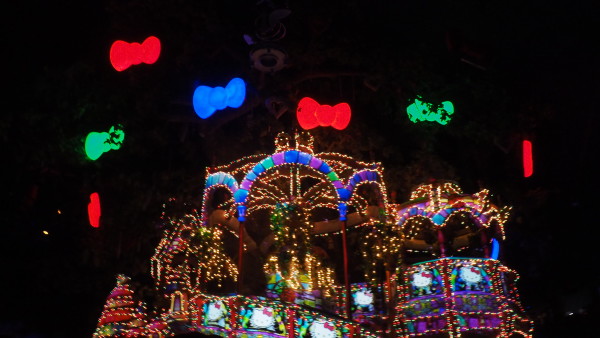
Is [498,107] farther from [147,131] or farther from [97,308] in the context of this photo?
[97,308]

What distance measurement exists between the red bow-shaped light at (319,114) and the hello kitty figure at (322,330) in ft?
12.1

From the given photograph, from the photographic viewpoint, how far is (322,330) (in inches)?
336

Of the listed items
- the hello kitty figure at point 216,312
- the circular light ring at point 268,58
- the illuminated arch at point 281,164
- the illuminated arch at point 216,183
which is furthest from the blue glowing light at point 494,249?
the hello kitty figure at point 216,312

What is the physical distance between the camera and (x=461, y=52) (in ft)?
37.6

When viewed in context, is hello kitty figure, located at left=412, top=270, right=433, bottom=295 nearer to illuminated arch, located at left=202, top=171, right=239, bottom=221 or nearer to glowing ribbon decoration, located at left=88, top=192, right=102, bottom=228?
illuminated arch, located at left=202, top=171, right=239, bottom=221

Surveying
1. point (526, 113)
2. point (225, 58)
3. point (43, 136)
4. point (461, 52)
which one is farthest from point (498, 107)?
point (43, 136)

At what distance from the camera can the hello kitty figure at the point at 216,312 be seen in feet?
28.5

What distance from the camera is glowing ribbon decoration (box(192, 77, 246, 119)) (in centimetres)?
961

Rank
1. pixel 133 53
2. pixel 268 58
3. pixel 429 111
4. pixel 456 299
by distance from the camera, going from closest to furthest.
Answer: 1. pixel 456 299
2. pixel 268 58
3. pixel 133 53
4. pixel 429 111

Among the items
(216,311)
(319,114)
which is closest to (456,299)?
(216,311)

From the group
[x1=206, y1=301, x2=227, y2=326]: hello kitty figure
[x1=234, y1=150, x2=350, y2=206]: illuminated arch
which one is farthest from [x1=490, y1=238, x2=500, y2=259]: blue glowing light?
[x1=206, y1=301, x2=227, y2=326]: hello kitty figure

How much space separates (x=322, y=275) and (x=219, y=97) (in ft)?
10.9

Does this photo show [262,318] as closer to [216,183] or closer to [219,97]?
[216,183]

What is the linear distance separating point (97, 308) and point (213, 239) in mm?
6103
